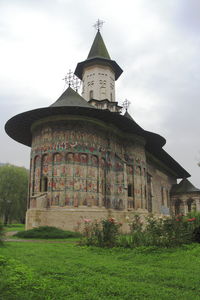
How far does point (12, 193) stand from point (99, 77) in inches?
671

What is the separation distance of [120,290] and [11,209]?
30957 millimetres

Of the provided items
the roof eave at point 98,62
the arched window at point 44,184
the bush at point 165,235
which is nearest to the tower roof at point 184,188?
the roof eave at point 98,62

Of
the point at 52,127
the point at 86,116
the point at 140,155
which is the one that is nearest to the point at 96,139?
the point at 86,116

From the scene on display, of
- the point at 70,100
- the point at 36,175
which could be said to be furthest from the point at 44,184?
the point at 70,100

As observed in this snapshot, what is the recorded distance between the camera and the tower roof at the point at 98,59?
31672mm

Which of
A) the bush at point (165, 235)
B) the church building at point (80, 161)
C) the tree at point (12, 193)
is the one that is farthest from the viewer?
the tree at point (12, 193)

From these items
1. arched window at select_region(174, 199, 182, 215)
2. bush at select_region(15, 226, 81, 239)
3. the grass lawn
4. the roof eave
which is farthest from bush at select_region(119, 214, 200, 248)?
arched window at select_region(174, 199, 182, 215)

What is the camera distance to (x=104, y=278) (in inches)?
196

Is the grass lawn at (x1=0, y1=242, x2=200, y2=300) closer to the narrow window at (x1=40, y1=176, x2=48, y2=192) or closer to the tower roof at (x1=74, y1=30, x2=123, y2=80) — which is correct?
the narrow window at (x1=40, y1=176, x2=48, y2=192)

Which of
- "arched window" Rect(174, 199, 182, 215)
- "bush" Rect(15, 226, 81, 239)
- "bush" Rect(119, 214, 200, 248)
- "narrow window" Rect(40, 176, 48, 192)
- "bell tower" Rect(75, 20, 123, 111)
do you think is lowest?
"bush" Rect(15, 226, 81, 239)

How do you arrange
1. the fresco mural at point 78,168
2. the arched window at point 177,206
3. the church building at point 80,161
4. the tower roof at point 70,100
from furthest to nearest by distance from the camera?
1. the arched window at point 177,206
2. the tower roof at point 70,100
3. the fresco mural at point 78,168
4. the church building at point 80,161

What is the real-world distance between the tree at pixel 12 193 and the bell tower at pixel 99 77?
42.2 feet

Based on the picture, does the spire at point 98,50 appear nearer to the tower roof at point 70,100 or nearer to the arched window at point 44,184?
the tower roof at point 70,100

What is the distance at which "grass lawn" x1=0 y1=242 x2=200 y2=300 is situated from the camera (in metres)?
4.04
